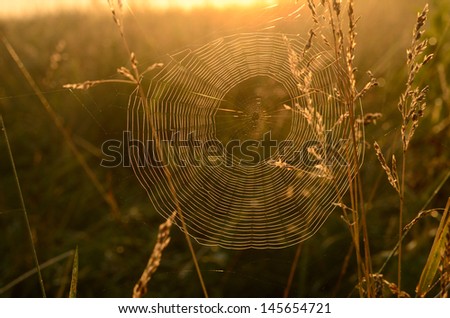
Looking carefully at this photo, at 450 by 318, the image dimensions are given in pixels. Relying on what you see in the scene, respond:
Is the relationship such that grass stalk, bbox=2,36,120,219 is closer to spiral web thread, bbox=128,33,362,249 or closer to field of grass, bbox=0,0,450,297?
field of grass, bbox=0,0,450,297

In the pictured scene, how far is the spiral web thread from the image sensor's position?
2373 mm

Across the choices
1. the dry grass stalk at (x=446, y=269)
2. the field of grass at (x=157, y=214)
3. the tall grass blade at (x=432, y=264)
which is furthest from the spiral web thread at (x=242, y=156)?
the dry grass stalk at (x=446, y=269)

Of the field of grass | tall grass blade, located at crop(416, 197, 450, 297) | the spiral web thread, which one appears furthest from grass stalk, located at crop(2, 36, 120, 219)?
tall grass blade, located at crop(416, 197, 450, 297)

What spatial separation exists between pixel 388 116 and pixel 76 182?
154 cm

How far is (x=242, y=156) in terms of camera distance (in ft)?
9.19

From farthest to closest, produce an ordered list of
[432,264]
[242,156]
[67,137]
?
[242,156], [67,137], [432,264]

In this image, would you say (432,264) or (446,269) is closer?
(446,269)

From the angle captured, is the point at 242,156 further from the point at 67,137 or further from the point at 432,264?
the point at 432,264

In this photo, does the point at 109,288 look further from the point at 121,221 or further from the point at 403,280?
the point at 403,280

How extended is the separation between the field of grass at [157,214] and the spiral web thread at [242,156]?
0.12 m

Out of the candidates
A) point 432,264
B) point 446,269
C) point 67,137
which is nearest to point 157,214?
point 67,137

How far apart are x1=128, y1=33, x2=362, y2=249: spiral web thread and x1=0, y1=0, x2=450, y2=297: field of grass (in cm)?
12

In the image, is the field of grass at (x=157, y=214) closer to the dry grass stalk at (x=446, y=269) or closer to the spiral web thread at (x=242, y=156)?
the spiral web thread at (x=242, y=156)

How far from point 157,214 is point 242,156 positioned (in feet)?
1.56
